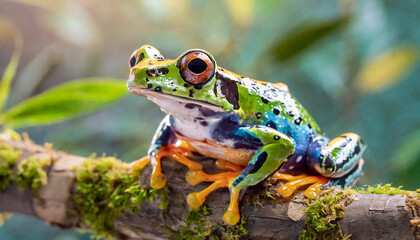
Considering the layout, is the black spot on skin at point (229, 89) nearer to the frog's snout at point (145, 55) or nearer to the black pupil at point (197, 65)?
the black pupil at point (197, 65)

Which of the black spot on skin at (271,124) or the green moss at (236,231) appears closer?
the green moss at (236,231)

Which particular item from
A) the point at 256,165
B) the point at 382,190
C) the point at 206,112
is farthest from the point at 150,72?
the point at 382,190

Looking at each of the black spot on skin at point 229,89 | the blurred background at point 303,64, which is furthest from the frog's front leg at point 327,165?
the blurred background at point 303,64

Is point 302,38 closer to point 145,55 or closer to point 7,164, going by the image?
point 145,55

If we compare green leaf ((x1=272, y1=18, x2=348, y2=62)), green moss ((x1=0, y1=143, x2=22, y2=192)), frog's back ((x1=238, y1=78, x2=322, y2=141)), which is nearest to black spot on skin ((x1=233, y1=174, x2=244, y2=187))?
frog's back ((x1=238, y1=78, x2=322, y2=141))

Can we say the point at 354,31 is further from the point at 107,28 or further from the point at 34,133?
the point at 34,133

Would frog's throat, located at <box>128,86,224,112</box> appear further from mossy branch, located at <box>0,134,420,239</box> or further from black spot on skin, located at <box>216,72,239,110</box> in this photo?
mossy branch, located at <box>0,134,420,239</box>

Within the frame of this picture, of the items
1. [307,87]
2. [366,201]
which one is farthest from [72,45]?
[366,201]
